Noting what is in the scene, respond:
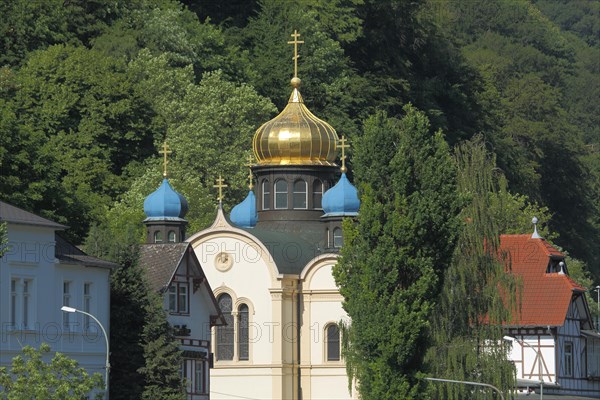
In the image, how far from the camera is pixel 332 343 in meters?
86.4

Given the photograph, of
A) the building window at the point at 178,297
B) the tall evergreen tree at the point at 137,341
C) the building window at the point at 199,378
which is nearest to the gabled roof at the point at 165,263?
the building window at the point at 178,297

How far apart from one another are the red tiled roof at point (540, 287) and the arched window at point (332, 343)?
7077mm

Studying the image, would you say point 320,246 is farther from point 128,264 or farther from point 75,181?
point 128,264

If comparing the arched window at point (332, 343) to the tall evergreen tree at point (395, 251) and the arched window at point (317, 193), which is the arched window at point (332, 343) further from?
the tall evergreen tree at point (395, 251)

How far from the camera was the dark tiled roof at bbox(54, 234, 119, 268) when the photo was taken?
62.2 metres

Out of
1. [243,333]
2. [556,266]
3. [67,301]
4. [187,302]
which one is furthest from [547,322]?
[67,301]

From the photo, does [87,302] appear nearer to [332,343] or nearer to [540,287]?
[332,343]

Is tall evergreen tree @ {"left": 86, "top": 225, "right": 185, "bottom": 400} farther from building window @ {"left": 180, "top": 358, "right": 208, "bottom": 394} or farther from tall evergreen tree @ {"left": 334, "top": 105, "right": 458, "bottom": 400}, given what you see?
building window @ {"left": 180, "top": 358, "right": 208, "bottom": 394}

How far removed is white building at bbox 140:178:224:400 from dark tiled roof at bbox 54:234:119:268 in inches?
187

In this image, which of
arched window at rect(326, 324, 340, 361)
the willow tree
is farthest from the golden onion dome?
the willow tree

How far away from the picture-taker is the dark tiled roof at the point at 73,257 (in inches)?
2448

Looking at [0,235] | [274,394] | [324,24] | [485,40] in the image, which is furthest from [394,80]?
[0,235]

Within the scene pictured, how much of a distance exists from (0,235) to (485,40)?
10662cm

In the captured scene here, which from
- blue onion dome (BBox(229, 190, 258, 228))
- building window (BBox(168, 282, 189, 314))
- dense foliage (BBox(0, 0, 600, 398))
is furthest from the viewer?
blue onion dome (BBox(229, 190, 258, 228))
